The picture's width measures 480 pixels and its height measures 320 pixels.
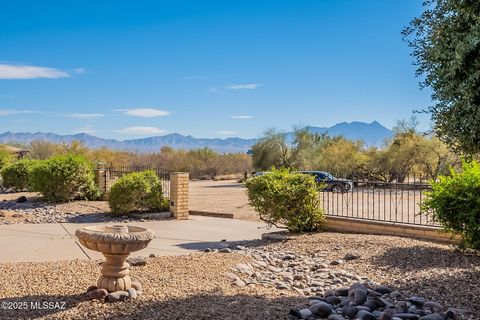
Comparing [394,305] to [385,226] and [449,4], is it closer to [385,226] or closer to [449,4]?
[449,4]

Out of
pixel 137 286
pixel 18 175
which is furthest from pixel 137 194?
pixel 18 175

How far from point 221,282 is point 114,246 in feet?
6.23

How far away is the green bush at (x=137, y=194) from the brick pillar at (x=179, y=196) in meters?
0.89

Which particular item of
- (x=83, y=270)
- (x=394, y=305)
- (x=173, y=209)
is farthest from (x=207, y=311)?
(x=173, y=209)

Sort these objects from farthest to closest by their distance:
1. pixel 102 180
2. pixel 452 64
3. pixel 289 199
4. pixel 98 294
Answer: pixel 102 180
pixel 289 199
pixel 98 294
pixel 452 64

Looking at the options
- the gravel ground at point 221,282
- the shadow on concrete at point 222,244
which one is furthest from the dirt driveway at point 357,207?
the shadow on concrete at point 222,244

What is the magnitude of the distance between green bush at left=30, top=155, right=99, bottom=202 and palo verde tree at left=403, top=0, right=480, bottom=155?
47.2 feet

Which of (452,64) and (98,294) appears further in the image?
(98,294)

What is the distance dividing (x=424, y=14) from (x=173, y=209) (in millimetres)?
10014

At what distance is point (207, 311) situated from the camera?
212 inches

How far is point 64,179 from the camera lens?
58.3ft

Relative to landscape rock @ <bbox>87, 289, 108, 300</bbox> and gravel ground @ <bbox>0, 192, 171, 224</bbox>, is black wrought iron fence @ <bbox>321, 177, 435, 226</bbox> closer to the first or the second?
gravel ground @ <bbox>0, 192, 171, 224</bbox>

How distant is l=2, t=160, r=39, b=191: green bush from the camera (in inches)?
923

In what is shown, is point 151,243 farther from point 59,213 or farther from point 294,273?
point 59,213
